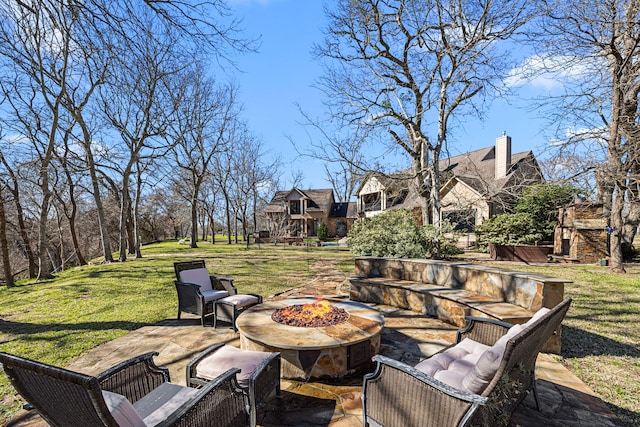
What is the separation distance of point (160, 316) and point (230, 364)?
394 centimetres

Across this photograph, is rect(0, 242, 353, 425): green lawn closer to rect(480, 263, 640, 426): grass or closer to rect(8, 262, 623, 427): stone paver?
rect(8, 262, 623, 427): stone paver

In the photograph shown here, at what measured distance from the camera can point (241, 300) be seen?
5.06 metres

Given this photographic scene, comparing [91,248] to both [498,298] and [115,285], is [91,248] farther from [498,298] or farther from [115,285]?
[498,298]

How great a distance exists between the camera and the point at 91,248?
27.3 m

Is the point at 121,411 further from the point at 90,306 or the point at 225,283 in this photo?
the point at 90,306

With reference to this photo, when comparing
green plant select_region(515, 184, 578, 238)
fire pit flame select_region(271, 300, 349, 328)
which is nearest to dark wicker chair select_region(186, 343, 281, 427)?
fire pit flame select_region(271, 300, 349, 328)

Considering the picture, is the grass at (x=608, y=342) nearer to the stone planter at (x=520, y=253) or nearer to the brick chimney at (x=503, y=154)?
the stone planter at (x=520, y=253)

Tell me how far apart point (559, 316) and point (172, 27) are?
5774mm

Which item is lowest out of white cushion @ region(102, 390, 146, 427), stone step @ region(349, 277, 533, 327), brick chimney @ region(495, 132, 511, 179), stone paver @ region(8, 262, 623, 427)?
stone paver @ region(8, 262, 623, 427)

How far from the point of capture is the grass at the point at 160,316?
3617mm

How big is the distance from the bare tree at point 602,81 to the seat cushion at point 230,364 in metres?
11.6

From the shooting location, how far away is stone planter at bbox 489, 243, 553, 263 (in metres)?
13.4

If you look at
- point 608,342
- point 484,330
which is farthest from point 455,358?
point 608,342

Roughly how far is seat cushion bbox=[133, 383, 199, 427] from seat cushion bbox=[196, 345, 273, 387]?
30 centimetres
